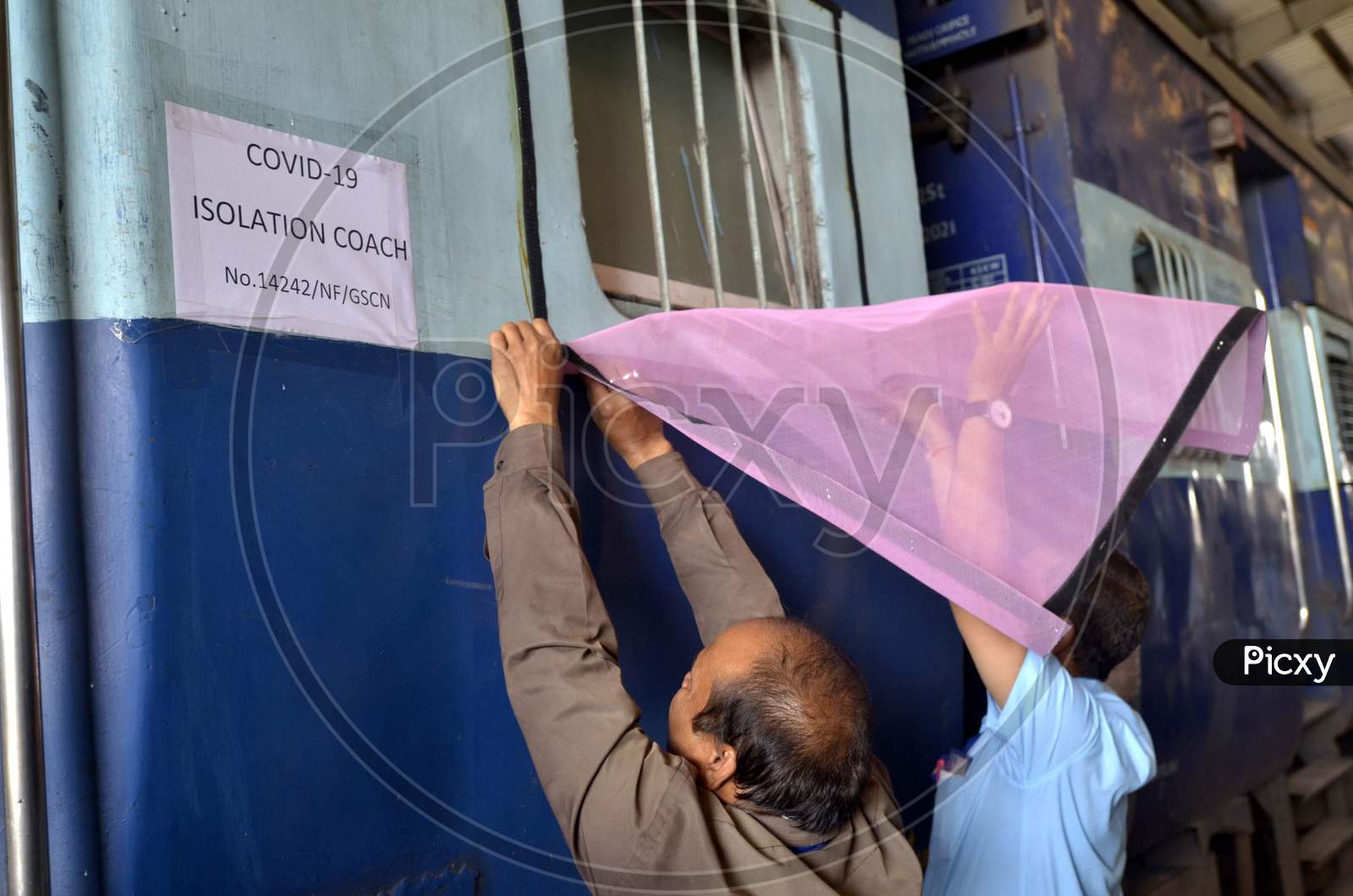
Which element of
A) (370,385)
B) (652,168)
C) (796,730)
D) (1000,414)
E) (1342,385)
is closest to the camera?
(796,730)

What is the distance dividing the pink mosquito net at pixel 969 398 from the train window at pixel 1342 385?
13.6 ft

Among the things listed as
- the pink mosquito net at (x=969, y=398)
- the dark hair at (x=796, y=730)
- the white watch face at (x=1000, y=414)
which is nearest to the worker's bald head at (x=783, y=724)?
the dark hair at (x=796, y=730)

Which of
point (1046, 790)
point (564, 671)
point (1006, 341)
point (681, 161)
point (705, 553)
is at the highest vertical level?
point (681, 161)

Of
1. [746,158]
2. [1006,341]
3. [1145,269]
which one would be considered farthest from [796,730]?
[1145,269]

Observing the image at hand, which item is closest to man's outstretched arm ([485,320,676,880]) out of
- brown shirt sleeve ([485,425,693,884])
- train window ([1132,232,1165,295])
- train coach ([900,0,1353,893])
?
brown shirt sleeve ([485,425,693,884])

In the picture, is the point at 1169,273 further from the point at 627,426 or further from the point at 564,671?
the point at 564,671

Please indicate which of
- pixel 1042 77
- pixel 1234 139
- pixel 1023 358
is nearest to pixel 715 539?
pixel 1023 358

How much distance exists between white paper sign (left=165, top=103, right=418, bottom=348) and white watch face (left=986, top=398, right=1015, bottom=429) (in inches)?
32.2

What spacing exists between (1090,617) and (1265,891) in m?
3.07

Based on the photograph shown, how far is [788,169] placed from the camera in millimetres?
2162

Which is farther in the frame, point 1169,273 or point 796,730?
point 1169,273

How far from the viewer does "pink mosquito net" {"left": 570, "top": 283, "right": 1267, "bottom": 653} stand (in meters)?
1.50

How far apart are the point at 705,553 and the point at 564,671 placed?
0.43 metres

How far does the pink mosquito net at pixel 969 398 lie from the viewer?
59.2 inches
